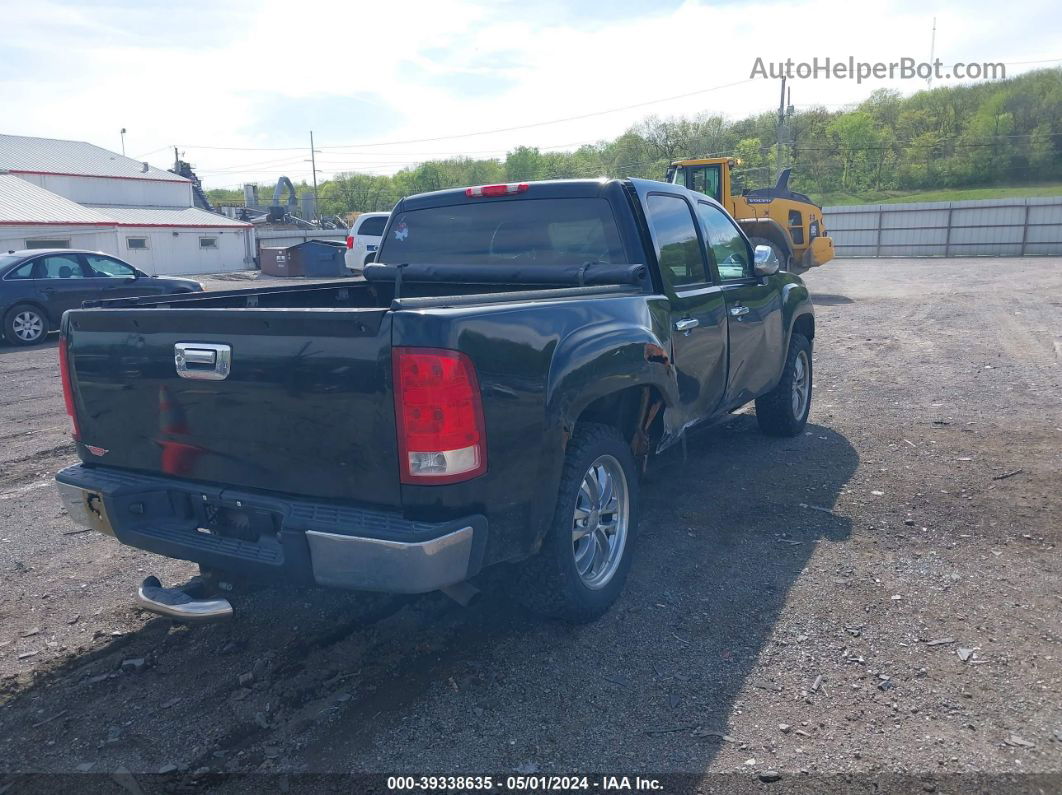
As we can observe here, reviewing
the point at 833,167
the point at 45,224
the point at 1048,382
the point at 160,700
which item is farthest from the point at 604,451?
the point at 833,167

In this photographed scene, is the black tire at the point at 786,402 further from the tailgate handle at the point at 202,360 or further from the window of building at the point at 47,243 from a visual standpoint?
the window of building at the point at 47,243

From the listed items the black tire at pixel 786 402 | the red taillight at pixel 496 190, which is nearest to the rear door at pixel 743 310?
the black tire at pixel 786 402

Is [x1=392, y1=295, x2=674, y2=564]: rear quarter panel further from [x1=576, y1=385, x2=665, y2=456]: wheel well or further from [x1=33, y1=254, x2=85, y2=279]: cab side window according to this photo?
[x1=33, y1=254, x2=85, y2=279]: cab side window

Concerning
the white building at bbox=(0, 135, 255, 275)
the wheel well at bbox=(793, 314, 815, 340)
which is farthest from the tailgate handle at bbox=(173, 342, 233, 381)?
the white building at bbox=(0, 135, 255, 275)

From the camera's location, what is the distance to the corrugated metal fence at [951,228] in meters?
33.8

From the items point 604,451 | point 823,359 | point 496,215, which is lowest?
point 823,359

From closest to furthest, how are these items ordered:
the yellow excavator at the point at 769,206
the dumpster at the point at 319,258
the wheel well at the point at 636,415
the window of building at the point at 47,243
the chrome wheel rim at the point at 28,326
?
the wheel well at the point at 636,415, the chrome wheel rim at the point at 28,326, the yellow excavator at the point at 769,206, the window of building at the point at 47,243, the dumpster at the point at 319,258

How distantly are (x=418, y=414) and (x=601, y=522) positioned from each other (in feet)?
4.59

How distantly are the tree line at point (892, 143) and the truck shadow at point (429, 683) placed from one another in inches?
2169

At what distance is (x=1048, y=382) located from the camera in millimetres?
8516

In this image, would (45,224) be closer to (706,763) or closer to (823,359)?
(823,359)

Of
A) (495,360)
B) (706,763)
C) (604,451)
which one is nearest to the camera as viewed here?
(706,763)

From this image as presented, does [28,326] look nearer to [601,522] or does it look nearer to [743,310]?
[743,310]

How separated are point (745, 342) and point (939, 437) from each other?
2.37 m
